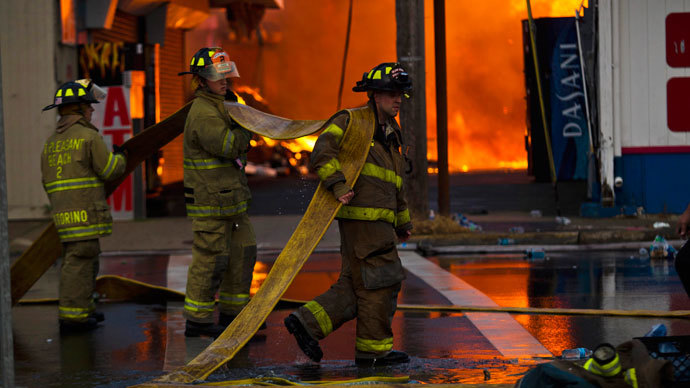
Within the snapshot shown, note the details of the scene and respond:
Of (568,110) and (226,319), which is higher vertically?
(568,110)

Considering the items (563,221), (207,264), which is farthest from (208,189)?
(563,221)

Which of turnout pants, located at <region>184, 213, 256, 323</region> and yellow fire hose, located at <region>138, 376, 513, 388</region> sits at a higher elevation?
turnout pants, located at <region>184, 213, 256, 323</region>

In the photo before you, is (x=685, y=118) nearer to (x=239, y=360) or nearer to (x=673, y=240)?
(x=673, y=240)

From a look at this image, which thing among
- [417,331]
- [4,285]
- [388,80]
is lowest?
[417,331]

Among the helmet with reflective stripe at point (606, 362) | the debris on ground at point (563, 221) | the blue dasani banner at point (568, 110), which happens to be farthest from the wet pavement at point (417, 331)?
the blue dasani banner at point (568, 110)

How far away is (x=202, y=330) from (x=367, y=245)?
5.61 ft

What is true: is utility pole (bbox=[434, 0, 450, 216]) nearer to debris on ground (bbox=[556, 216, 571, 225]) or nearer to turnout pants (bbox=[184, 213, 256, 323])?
debris on ground (bbox=[556, 216, 571, 225])

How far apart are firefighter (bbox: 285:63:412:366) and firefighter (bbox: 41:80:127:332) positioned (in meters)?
2.13

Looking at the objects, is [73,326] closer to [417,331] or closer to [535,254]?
[417,331]

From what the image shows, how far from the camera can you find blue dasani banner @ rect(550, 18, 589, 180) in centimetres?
1555

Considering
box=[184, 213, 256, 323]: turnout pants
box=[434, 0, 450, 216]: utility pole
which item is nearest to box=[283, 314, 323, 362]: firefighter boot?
box=[184, 213, 256, 323]: turnout pants

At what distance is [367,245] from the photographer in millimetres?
6332

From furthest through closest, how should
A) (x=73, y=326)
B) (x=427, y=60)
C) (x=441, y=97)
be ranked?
(x=427, y=60) < (x=441, y=97) < (x=73, y=326)

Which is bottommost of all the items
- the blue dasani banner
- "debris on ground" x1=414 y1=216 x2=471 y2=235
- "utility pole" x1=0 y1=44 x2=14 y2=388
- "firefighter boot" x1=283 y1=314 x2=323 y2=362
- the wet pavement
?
the wet pavement
